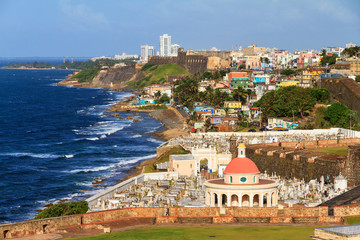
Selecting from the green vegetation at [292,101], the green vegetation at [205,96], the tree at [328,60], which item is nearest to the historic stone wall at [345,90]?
the green vegetation at [292,101]

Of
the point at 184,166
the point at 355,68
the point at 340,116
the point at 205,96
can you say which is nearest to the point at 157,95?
the point at 205,96

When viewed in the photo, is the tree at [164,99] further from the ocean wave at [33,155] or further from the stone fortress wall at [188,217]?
the stone fortress wall at [188,217]

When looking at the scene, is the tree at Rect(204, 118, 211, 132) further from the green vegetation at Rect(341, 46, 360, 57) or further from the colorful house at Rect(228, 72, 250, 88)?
the green vegetation at Rect(341, 46, 360, 57)

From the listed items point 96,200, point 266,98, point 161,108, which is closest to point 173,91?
point 161,108

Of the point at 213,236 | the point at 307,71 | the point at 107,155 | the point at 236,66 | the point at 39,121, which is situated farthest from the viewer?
the point at 236,66

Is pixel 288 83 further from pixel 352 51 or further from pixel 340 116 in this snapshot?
pixel 340 116

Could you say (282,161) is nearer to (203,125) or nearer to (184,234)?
(184,234)

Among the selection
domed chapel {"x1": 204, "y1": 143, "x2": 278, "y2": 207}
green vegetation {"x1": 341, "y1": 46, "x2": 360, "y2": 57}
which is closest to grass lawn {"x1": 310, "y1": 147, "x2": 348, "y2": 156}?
domed chapel {"x1": 204, "y1": 143, "x2": 278, "y2": 207}
